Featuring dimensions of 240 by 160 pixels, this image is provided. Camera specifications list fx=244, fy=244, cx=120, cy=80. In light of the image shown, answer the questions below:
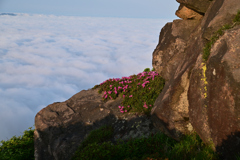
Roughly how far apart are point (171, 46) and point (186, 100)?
450 centimetres

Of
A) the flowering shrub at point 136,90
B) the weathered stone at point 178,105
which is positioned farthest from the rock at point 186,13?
the flowering shrub at point 136,90

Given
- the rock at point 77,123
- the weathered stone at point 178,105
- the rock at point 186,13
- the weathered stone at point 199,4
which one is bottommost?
the rock at point 77,123

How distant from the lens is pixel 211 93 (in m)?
7.23

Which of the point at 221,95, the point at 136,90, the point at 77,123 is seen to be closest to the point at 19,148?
the point at 77,123

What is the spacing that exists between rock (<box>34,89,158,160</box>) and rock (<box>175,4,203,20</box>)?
17.8 ft

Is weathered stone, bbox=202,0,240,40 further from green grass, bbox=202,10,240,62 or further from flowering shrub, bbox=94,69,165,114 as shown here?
flowering shrub, bbox=94,69,165,114

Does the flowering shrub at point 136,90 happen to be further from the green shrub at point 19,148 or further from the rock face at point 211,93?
the green shrub at point 19,148

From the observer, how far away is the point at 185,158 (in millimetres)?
7672

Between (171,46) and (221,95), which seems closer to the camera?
(221,95)

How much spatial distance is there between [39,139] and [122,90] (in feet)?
18.7

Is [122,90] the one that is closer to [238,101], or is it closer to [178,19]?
[178,19]

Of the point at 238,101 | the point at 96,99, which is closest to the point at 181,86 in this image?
the point at 238,101

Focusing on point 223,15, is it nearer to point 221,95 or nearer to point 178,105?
point 221,95

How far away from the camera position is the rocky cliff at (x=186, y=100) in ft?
22.5
